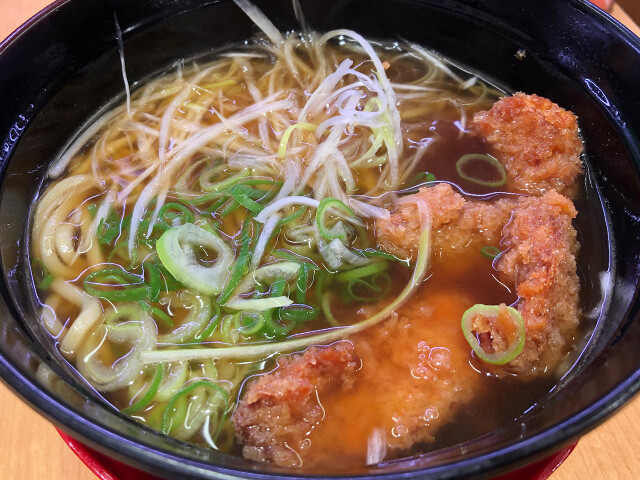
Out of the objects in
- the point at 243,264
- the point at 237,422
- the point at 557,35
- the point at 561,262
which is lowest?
the point at 237,422

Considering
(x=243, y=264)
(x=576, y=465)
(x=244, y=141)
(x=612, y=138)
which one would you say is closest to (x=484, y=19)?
(x=612, y=138)

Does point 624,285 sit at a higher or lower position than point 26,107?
higher

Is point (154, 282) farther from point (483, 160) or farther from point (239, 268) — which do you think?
point (483, 160)

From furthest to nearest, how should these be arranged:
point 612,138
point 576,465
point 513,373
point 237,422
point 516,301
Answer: point 612,138 → point 576,465 → point 516,301 → point 513,373 → point 237,422

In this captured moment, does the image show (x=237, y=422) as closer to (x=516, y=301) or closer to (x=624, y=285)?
(x=516, y=301)

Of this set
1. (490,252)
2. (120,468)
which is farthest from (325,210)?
(120,468)

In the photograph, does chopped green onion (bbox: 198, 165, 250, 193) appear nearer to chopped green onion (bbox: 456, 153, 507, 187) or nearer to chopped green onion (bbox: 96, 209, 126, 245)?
chopped green onion (bbox: 96, 209, 126, 245)

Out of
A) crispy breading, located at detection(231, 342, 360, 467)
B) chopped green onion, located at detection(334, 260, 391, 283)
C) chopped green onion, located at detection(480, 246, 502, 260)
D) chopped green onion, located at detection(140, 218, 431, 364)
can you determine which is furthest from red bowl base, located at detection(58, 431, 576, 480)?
chopped green onion, located at detection(334, 260, 391, 283)
